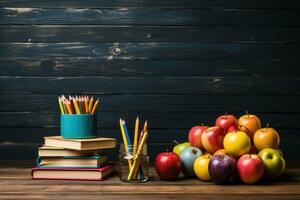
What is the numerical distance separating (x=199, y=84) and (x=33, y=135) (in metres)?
0.77

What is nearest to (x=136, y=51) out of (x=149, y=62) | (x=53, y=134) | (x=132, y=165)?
(x=149, y=62)

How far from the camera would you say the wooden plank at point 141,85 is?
221cm

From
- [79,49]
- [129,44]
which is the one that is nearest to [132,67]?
[129,44]

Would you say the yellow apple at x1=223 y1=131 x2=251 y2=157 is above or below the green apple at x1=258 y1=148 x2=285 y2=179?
above

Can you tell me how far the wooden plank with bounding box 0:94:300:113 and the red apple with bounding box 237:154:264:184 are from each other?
2.30 ft

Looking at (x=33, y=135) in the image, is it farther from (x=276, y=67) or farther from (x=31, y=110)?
(x=276, y=67)

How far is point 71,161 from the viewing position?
165cm

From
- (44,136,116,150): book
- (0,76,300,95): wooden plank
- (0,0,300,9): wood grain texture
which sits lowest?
(44,136,116,150): book

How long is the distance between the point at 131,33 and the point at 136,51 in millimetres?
82

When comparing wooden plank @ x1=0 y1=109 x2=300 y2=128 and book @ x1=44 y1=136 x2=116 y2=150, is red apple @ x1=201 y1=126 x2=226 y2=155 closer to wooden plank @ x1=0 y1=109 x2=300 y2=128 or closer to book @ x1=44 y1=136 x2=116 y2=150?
book @ x1=44 y1=136 x2=116 y2=150

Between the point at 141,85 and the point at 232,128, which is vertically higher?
the point at 141,85

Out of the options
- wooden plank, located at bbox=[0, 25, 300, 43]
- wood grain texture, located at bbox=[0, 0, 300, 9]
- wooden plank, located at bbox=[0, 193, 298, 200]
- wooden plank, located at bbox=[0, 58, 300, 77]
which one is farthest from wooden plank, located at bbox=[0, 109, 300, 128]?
wooden plank, located at bbox=[0, 193, 298, 200]

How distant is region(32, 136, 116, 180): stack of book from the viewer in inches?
64.1

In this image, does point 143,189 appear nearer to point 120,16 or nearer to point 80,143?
point 80,143
